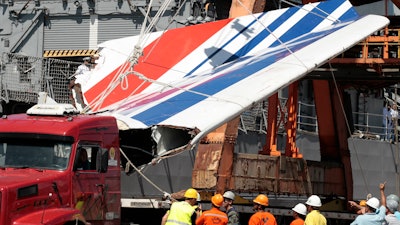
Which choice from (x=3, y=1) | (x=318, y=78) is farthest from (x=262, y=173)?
(x=3, y=1)

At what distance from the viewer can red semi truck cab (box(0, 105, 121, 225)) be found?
1278 cm

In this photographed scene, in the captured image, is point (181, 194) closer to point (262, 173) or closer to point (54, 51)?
point (262, 173)

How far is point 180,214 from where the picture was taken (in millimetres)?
13398

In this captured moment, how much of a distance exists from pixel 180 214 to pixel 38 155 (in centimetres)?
243

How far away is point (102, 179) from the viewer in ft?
46.6

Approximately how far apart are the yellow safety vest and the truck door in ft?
4.66

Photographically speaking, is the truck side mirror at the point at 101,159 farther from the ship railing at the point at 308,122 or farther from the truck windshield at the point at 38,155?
the ship railing at the point at 308,122

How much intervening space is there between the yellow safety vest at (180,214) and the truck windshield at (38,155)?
1833mm

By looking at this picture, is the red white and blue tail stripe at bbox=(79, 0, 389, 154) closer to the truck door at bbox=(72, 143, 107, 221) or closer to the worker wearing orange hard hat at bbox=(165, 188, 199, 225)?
the truck door at bbox=(72, 143, 107, 221)

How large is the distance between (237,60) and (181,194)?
126 inches

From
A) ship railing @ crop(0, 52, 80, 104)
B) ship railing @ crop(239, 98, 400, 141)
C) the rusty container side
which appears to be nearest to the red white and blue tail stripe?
the rusty container side

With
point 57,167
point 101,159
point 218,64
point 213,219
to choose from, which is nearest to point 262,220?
point 213,219

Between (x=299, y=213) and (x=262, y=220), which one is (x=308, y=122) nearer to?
(x=299, y=213)

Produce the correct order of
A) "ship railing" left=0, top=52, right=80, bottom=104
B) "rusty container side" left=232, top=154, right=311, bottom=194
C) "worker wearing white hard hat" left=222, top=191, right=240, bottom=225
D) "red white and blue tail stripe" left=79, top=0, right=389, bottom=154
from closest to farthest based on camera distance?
"red white and blue tail stripe" left=79, top=0, right=389, bottom=154
"worker wearing white hard hat" left=222, top=191, right=240, bottom=225
"rusty container side" left=232, top=154, right=311, bottom=194
"ship railing" left=0, top=52, right=80, bottom=104
